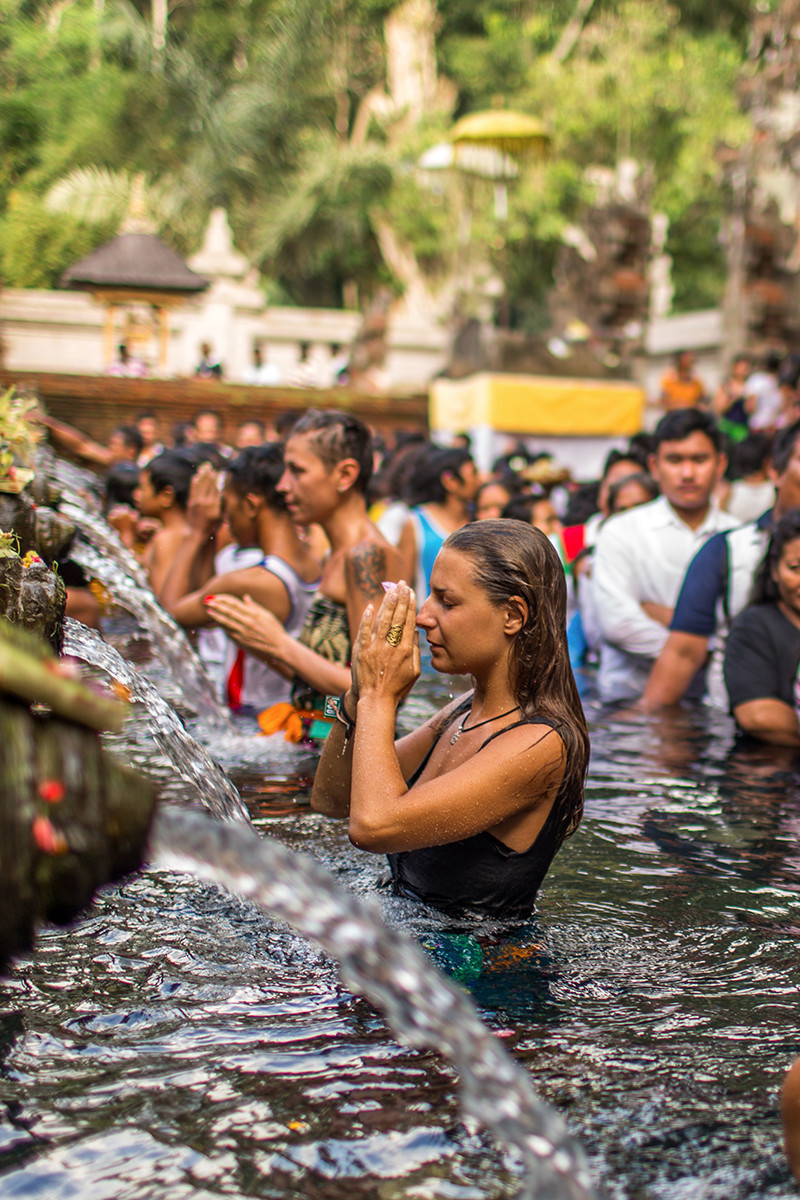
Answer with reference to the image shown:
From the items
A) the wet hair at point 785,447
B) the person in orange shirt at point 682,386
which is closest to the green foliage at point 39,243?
the person in orange shirt at point 682,386

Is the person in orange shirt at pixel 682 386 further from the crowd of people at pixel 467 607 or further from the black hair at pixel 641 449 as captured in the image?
the black hair at pixel 641 449

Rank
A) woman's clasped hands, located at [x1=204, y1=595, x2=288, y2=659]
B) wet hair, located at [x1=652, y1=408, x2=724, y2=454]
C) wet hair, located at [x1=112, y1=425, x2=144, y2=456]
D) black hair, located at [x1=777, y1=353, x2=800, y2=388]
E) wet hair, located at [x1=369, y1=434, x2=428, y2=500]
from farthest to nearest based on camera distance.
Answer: wet hair, located at [x1=112, y1=425, x2=144, y2=456]
black hair, located at [x1=777, y1=353, x2=800, y2=388]
wet hair, located at [x1=369, y1=434, x2=428, y2=500]
wet hair, located at [x1=652, y1=408, x2=724, y2=454]
woman's clasped hands, located at [x1=204, y1=595, x2=288, y2=659]

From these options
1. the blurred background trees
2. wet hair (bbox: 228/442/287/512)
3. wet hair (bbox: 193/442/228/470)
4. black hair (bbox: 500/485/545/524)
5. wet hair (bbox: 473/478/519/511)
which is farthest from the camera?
the blurred background trees

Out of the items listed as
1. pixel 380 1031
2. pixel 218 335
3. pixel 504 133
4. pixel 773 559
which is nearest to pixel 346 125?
pixel 218 335

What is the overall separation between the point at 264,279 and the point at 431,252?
17.7ft

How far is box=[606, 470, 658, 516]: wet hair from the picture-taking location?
8266 millimetres

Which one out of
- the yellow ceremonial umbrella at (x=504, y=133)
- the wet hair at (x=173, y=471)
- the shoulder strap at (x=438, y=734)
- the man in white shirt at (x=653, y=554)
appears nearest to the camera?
the shoulder strap at (x=438, y=734)

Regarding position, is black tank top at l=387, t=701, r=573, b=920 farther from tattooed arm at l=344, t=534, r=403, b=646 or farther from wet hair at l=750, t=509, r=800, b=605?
wet hair at l=750, t=509, r=800, b=605

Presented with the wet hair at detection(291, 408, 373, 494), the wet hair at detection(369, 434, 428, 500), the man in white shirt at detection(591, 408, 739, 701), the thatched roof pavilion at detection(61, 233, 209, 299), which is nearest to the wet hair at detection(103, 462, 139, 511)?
the wet hair at detection(369, 434, 428, 500)

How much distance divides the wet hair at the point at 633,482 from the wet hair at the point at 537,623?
4950 mm

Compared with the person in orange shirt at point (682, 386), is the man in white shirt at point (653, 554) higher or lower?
lower

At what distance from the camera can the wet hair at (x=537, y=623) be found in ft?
10.8

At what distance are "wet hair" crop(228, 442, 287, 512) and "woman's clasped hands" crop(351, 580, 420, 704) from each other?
117 inches

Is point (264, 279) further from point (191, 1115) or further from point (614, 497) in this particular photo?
point (191, 1115)
